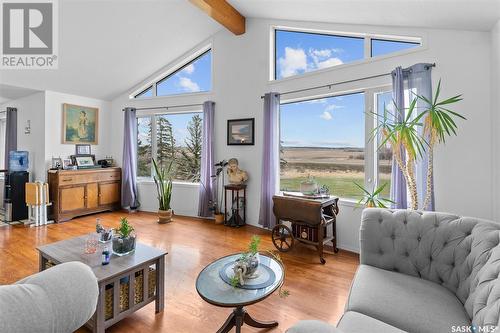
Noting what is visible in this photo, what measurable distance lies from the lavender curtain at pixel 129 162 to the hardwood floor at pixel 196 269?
595 millimetres

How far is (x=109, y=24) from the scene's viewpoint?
3.78 metres

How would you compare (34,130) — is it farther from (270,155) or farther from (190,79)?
(270,155)

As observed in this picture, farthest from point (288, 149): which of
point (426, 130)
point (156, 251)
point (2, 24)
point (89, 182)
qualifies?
point (2, 24)

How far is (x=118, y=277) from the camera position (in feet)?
5.62

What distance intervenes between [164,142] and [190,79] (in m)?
1.40

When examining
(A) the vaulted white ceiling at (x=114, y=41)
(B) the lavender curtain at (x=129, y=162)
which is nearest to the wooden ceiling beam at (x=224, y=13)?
(A) the vaulted white ceiling at (x=114, y=41)

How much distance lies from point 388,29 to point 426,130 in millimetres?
1372

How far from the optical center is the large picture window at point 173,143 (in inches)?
198

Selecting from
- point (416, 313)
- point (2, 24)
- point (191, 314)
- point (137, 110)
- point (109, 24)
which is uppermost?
point (109, 24)

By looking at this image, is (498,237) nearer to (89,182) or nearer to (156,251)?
(156,251)

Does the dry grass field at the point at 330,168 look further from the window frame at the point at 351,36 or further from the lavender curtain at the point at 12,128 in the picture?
the lavender curtain at the point at 12,128

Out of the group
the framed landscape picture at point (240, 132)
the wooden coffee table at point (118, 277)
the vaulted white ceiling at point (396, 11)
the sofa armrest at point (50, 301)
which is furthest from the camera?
the framed landscape picture at point (240, 132)

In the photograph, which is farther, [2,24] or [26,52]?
[26,52]

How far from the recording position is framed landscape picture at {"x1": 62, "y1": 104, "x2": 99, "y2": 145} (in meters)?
4.90
